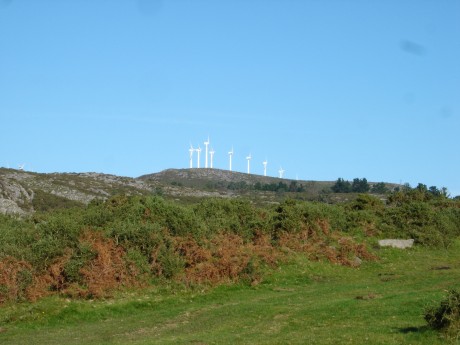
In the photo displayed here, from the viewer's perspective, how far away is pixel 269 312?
2264cm

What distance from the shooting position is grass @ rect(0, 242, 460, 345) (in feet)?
60.6

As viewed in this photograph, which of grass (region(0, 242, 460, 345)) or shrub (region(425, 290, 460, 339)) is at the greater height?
shrub (region(425, 290, 460, 339))

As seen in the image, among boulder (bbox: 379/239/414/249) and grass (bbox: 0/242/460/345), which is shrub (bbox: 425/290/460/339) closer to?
grass (bbox: 0/242/460/345)

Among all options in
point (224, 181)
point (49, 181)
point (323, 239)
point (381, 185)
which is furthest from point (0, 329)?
point (224, 181)

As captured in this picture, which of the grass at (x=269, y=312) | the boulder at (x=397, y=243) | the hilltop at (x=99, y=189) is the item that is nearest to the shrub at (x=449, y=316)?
the grass at (x=269, y=312)

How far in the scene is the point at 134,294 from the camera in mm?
27578

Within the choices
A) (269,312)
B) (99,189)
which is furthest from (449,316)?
(99,189)

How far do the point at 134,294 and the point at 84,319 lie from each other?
3516mm

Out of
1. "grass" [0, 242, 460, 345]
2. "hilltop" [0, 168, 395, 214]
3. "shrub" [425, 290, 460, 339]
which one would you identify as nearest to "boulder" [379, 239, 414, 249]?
"grass" [0, 242, 460, 345]

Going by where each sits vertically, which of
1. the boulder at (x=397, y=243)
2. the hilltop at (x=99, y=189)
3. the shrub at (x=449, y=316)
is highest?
the hilltop at (x=99, y=189)

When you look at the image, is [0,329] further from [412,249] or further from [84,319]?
[412,249]

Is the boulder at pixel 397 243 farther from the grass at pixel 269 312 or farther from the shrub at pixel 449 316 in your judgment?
the shrub at pixel 449 316

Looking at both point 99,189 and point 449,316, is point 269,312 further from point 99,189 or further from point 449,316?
point 99,189

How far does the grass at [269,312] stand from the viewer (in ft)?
60.6
